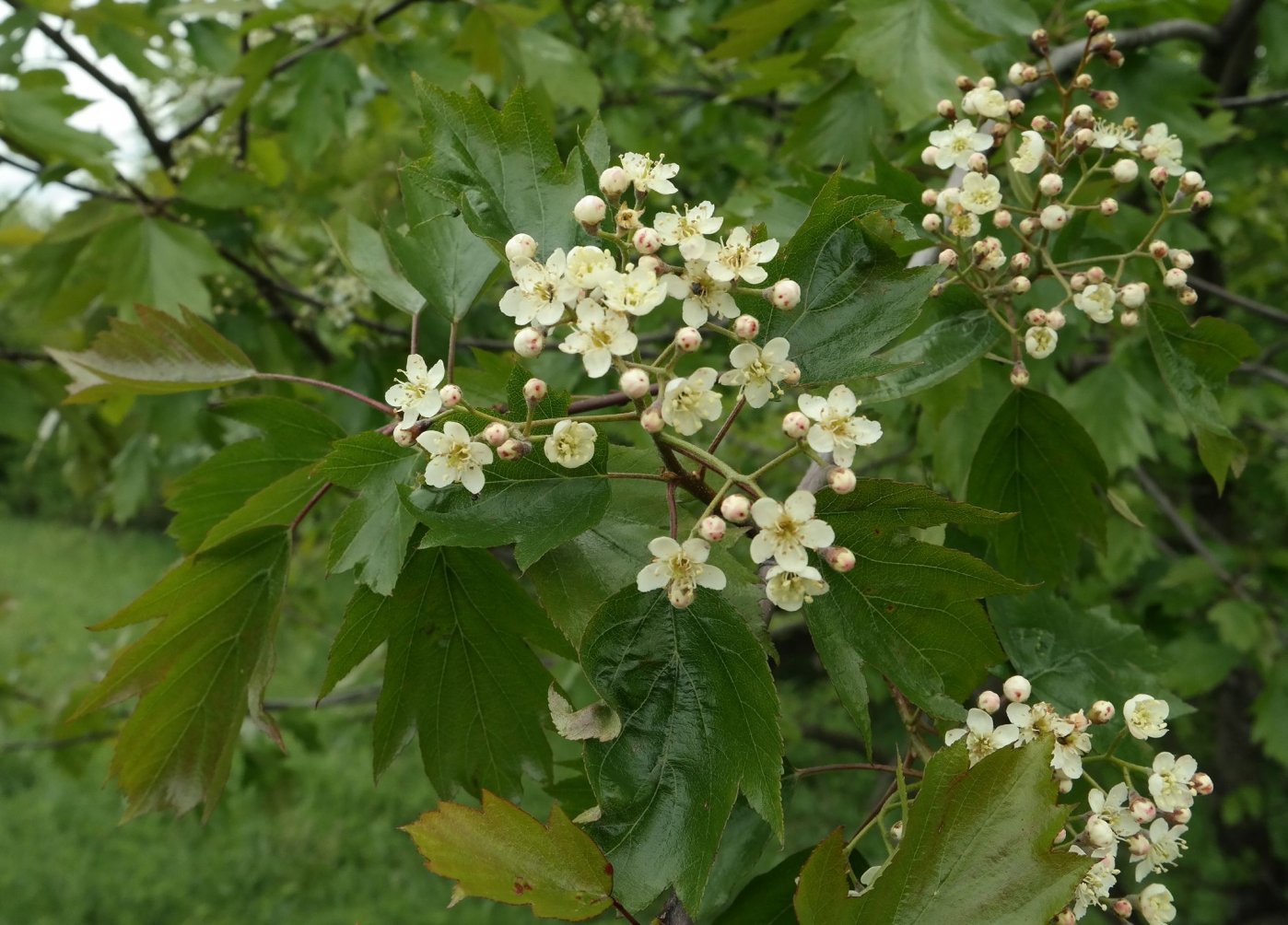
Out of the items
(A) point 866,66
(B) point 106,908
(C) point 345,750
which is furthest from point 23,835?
(A) point 866,66

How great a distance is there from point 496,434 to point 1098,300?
0.77 m

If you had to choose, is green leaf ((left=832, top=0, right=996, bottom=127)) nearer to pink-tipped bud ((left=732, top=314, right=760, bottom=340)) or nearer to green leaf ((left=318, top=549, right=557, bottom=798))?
pink-tipped bud ((left=732, top=314, right=760, bottom=340))

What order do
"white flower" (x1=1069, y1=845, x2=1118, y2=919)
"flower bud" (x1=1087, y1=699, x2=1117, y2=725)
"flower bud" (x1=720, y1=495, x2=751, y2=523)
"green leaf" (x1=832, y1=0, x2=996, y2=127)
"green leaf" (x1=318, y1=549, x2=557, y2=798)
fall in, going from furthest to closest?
"green leaf" (x1=832, y1=0, x2=996, y2=127), "green leaf" (x1=318, y1=549, x2=557, y2=798), "flower bud" (x1=1087, y1=699, x2=1117, y2=725), "white flower" (x1=1069, y1=845, x2=1118, y2=919), "flower bud" (x1=720, y1=495, x2=751, y2=523)

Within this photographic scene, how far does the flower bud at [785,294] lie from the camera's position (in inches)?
36.9

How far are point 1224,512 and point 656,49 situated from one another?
308cm

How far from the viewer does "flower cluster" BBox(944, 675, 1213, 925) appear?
37.8 inches

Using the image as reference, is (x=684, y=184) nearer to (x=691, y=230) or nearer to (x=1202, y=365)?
(x=1202, y=365)

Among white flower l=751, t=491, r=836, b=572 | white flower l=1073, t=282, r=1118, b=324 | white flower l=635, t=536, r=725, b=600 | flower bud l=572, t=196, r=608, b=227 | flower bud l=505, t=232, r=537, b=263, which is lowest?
white flower l=1073, t=282, r=1118, b=324

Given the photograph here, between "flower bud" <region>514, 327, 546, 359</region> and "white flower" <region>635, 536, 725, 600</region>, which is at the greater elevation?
"flower bud" <region>514, 327, 546, 359</region>

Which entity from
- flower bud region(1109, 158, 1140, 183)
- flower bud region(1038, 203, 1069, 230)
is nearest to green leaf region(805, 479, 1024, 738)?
flower bud region(1038, 203, 1069, 230)

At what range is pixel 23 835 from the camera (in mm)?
5746

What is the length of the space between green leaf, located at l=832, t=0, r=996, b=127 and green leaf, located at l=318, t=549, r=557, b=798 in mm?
975

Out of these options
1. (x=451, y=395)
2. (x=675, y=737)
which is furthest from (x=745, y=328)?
(x=675, y=737)

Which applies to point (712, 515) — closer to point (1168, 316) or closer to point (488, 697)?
point (488, 697)
